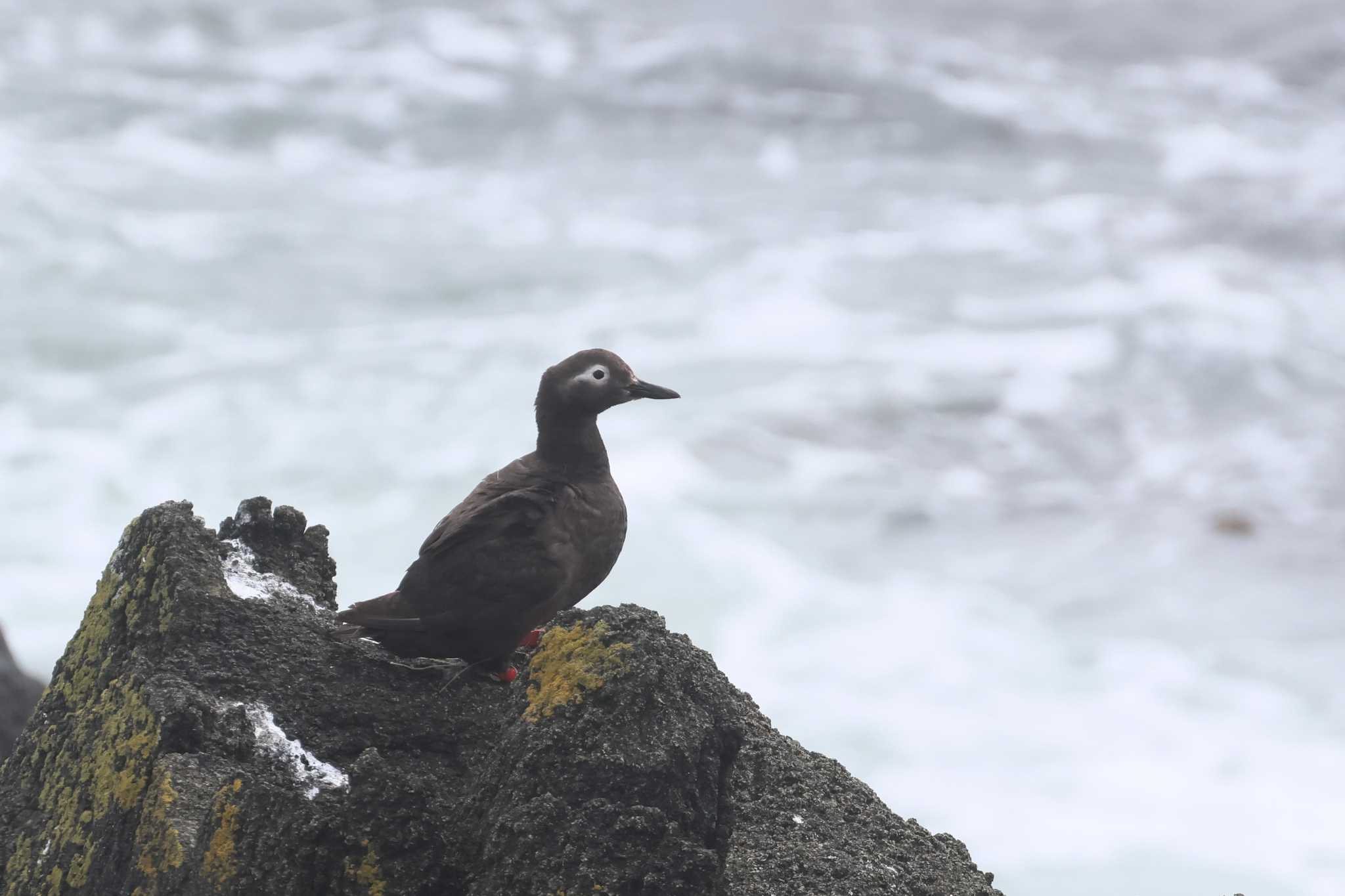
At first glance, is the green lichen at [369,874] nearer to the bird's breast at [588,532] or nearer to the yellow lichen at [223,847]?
the yellow lichen at [223,847]

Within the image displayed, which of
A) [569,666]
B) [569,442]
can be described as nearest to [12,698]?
[569,442]

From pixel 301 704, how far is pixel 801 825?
1.76 meters

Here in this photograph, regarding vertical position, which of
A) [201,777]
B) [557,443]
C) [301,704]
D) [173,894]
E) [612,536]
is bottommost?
[173,894]

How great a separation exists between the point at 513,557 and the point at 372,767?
58.0 inches

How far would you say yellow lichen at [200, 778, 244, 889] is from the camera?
373 cm

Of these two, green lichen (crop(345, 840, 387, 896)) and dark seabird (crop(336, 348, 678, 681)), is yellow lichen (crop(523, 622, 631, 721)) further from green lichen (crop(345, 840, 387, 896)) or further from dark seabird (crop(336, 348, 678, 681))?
dark seabird (crop(336, 348, 678, 681))

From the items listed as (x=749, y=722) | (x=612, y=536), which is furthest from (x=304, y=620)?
(x=749, y=722)

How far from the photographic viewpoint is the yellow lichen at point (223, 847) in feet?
12.3

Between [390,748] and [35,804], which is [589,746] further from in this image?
[35,804]

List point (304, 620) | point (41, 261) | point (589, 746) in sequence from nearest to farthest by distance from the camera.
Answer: point (589, 746), point (304, 620), point (41, 261)

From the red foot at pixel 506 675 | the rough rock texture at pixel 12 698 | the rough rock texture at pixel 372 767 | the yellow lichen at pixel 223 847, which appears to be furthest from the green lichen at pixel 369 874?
the rough rock texture at pixel 12 698

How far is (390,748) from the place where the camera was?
4.60 metres

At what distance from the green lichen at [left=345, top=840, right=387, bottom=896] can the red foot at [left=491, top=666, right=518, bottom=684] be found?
4.78 feet

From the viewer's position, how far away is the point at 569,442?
574cm
